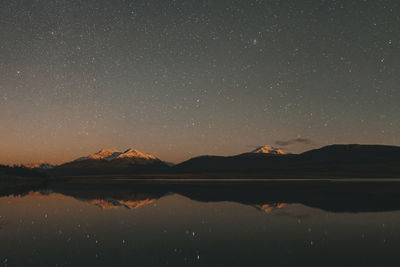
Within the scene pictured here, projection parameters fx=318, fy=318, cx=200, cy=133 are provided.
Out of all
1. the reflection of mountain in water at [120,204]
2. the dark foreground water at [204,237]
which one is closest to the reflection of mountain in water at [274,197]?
the reflection of mountain in water at [120,204]

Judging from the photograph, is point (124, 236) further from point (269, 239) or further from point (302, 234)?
point (302, 234)

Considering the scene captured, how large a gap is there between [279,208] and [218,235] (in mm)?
11894

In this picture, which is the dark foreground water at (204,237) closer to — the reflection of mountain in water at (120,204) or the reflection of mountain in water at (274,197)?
the reflection of mountain in water at (274,197)

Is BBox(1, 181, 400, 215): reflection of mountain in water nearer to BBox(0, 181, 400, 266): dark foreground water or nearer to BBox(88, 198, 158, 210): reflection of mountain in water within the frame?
BBox(88, 198, 158, 210): reflection of mountain in water

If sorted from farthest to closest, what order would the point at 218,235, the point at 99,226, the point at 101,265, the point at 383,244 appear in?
the point at 99,226
the point at 218,235
the point at 383,244
the point at 101,265

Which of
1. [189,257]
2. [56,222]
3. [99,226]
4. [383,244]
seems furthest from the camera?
[56,222]

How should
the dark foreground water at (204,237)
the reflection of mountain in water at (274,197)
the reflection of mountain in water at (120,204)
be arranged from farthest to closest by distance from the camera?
the reflection of mountain in water at (120,204), the reflection of mountain in water at (274,197), the dark foreground water at (204,237)

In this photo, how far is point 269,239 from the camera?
54.9 ft

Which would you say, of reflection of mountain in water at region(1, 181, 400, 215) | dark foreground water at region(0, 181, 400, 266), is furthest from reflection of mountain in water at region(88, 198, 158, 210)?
dark foreground water at region(0, 181, 400, 266)

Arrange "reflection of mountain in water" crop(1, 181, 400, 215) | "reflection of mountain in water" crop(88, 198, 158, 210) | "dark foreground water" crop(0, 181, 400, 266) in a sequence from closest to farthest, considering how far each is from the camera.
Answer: "dark foreground water" crop(0, 181, 400, 266) → "reflection of mountain in water" crop(1, 181, 400, 215) → "reflection of mountain in water" crop(88, 198, 158, 210)

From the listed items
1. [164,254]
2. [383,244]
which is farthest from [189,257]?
[383,244]

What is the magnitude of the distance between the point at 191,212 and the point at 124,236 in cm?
962

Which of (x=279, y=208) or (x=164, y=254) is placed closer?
(x=164, y=254)

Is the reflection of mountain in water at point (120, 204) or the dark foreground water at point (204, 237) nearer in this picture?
the dark foreground water at point (204, 237)
